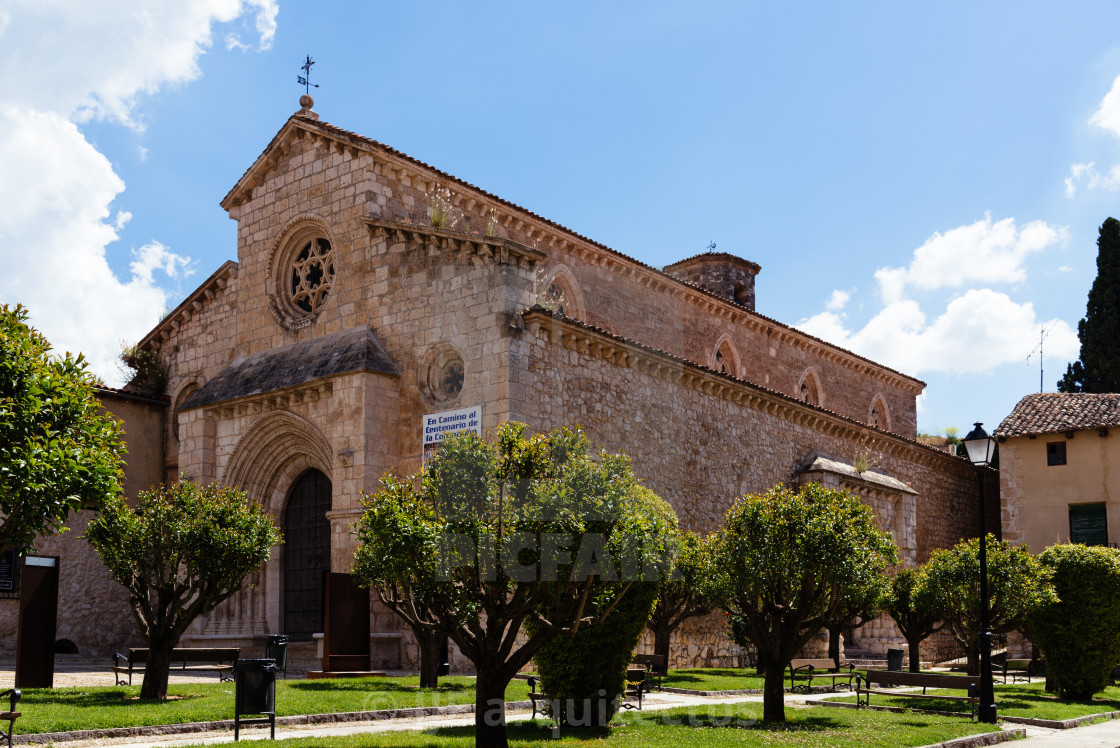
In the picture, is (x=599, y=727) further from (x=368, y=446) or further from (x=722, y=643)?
(x=722, y=643)

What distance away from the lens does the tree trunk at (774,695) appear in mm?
14430

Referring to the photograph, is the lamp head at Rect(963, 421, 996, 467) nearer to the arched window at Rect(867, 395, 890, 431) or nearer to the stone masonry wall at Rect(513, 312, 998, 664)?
the stone masonry wall at Rect(513, 312, 998, 664)

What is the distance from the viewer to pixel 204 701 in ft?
47.9

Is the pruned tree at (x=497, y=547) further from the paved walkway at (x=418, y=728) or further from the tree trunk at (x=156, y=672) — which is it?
the tree trunk at (x=156, y=672)

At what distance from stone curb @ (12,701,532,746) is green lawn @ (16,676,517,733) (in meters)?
0.15

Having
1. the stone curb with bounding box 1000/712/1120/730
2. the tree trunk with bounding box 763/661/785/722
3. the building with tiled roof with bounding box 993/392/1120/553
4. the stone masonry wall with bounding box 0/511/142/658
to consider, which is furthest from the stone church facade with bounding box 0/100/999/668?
the stone curb with bounding box 1000/712/1120/730

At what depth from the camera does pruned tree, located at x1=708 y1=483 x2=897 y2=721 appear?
14648 mm

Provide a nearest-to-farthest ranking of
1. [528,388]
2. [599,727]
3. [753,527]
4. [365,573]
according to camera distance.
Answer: [365,573], [599,727], [753,527], [528,388]

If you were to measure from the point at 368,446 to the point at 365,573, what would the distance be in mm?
9571

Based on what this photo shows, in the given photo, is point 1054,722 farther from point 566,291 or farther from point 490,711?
point 566,291

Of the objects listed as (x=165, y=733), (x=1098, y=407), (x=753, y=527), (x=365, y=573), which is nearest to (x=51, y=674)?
(x=165, y=733)

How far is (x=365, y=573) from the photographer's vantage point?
1163cm

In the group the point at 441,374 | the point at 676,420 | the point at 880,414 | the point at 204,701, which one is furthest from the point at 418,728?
the point at 880,414

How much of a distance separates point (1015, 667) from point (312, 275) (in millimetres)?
21368
